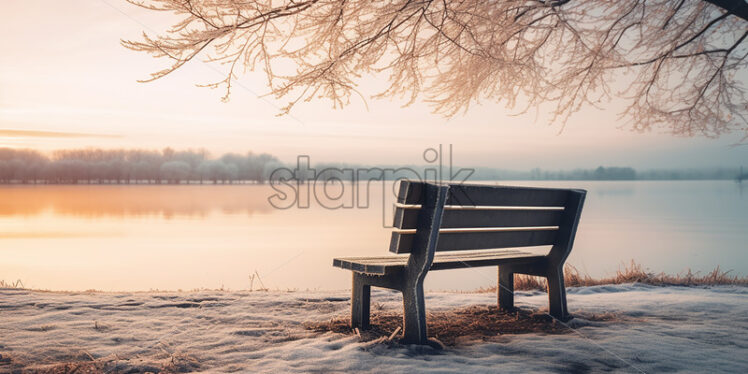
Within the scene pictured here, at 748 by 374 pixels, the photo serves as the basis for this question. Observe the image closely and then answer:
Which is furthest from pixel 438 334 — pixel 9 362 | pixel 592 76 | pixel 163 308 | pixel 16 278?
pixel 592 76

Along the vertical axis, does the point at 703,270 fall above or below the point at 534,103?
below

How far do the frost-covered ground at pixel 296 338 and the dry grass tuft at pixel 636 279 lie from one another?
140 centimetres

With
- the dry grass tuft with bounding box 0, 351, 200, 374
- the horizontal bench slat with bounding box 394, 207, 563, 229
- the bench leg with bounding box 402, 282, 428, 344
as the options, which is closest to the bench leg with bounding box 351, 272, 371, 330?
the bench leg with bounding box 402, 282, 428, 344

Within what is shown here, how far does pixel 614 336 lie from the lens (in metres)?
4.26

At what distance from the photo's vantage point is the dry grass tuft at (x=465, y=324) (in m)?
4.22

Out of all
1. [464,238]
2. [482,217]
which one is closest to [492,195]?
[482,217]

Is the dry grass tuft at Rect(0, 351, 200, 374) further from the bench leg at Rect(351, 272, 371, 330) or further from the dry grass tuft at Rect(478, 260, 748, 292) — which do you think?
the dry grass tuft at Rect(478, 260, 748, 292)

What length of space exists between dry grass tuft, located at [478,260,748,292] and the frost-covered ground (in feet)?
4.60

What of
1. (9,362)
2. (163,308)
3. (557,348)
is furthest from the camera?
(163,308)

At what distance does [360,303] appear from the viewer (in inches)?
172

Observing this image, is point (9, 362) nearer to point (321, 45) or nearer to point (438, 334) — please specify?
point (438, 334)

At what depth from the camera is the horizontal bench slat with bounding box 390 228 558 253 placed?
3844mm

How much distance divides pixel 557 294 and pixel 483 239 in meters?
1.14

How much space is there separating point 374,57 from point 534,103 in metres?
3.78
